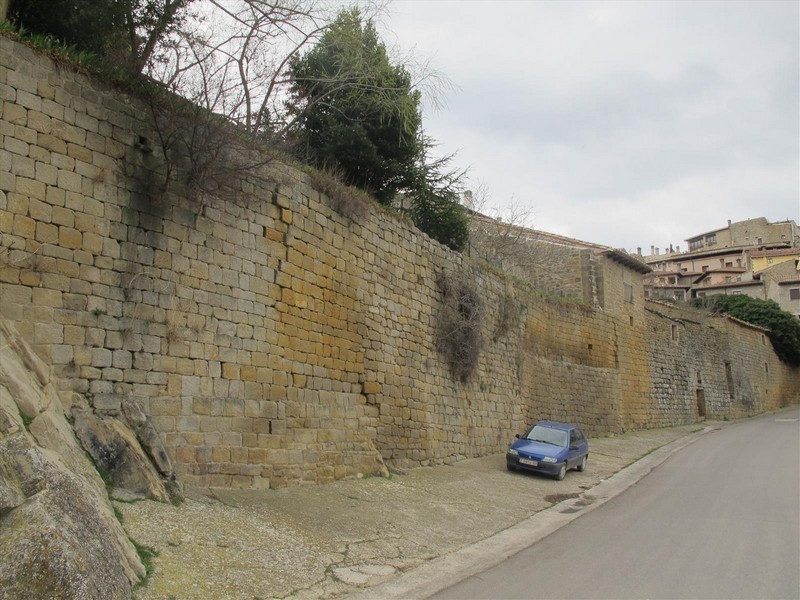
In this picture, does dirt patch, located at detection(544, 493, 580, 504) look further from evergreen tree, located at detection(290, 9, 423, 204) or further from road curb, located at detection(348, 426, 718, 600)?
evergreen tree, located at detection(290, 9, 423, 204)

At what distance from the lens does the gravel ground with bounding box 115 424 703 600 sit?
6723 mm

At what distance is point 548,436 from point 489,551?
8240 mm

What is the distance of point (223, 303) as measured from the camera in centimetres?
1002

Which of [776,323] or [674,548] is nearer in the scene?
[674,548]

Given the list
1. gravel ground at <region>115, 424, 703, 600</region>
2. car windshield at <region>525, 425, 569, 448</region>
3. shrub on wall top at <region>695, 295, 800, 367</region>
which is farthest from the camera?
shrub on wall top at <region>695, 295, 800, 367</region>

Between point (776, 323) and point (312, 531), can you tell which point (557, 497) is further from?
point (776, 323)

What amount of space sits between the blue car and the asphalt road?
1.74 meters

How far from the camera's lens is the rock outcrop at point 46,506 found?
15.7 feet

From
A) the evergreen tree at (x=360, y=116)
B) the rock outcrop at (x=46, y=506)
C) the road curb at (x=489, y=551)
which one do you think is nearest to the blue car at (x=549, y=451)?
the road curb at (x=489, y=551)

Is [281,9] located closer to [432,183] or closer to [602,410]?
[432,183]

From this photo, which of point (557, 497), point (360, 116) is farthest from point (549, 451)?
point (360, 116)

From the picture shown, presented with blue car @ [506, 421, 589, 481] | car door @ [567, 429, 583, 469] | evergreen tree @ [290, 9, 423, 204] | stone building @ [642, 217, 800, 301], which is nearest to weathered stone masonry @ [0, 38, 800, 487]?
blue car @ [506, 421, 589, 481]

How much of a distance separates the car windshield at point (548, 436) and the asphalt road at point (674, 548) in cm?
210

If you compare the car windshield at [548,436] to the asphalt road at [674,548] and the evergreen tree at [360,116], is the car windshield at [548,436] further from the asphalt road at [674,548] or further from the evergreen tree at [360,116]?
the evergreen tree at [360,116]
